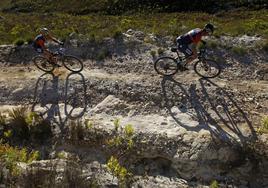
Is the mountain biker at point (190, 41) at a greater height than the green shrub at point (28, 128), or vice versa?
the mountain biker at point (190, 41)

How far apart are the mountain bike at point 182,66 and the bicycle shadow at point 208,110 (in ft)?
1.27

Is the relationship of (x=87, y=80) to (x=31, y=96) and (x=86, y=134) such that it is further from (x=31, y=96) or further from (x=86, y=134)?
(x=86, y=134)

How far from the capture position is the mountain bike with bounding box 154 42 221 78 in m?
17.6

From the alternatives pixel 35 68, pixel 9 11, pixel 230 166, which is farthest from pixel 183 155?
pixel 9 11

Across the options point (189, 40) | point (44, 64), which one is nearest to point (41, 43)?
point (44, 64)

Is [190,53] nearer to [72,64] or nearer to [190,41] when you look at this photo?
[190,41]

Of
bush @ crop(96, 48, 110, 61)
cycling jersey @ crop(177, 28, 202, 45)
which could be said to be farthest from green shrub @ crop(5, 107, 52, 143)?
cycling jersey @ crop(177, 28, 202, 45)

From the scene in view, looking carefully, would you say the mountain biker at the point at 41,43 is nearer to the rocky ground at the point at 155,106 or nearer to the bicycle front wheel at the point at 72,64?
the bicycle front wheel at the point at 72,64

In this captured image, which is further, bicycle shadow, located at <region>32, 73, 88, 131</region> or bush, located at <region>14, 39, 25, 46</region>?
bush, located at <region>14, 39, 25, 46</region>

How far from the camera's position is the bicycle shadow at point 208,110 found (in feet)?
48.2

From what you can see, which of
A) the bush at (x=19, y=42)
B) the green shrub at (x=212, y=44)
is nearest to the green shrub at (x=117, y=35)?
the green shrub at (x=212, y=44)

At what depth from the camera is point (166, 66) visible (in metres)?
18.2

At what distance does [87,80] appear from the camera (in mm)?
18734

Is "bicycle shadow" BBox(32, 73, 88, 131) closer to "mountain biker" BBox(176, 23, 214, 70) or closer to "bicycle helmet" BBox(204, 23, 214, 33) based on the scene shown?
"mountain biker" BBox(176, 23, 214, 70)
